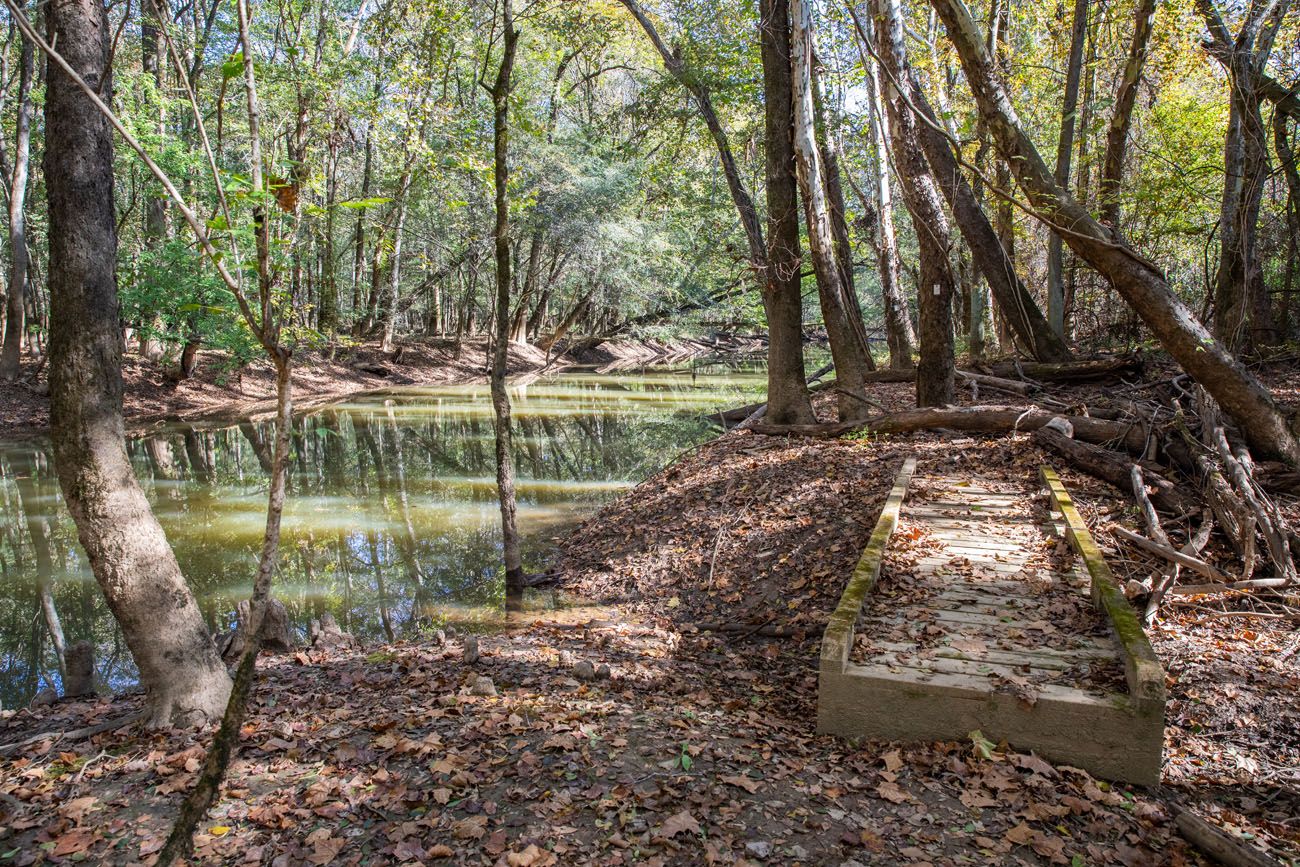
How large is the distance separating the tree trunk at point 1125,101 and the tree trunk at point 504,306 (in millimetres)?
9916

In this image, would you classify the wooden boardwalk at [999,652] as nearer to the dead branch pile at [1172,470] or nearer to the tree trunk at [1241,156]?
the dead branch pile at [1172,470]

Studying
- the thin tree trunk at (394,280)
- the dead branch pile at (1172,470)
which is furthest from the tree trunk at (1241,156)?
the thin tree trunk at (394,280)

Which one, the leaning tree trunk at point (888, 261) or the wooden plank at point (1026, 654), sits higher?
Answer: the leaning tree trunk at point (888, 261)

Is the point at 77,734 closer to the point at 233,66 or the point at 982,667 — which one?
the point at 233,66

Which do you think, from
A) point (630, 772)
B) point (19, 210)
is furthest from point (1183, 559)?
point (19, 210)

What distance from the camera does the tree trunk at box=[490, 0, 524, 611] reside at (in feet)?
26.7

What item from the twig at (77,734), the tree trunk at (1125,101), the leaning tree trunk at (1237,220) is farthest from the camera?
the tree trunk at (1125,101)

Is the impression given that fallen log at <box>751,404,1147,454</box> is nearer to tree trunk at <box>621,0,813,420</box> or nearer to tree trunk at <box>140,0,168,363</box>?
tree trunk at <box>621,0,813,420</box>

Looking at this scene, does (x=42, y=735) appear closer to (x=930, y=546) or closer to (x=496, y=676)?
(x=496, y=676)

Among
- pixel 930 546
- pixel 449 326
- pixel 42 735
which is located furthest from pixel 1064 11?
pixel 449 326

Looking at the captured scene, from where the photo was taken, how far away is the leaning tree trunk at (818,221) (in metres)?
9.44

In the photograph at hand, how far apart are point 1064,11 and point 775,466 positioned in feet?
39.7

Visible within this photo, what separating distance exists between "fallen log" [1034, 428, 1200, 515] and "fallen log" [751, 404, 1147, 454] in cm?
29

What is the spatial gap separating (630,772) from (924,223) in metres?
8.56
